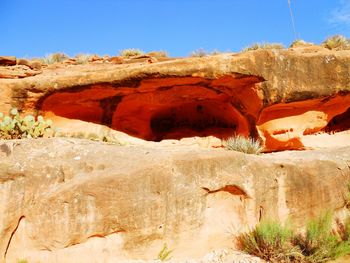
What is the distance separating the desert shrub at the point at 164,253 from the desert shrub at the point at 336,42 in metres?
7.14

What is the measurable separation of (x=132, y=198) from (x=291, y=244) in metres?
2.41

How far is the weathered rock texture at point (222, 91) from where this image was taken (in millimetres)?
6957

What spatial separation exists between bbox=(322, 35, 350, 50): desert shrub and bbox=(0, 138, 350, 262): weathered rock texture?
514 cm

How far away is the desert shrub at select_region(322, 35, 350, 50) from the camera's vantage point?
30.2ft

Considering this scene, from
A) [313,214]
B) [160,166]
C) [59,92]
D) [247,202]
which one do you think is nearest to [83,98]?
[59,92]

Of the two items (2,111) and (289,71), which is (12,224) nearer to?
(2,111)

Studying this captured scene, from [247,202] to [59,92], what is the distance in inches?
177

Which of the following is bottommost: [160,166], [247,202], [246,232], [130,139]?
[246,232]

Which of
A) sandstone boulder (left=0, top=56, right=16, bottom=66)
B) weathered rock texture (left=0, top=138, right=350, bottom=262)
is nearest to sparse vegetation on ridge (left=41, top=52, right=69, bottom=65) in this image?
sandstone boulder (left=0, top=56, right=16, bottom=66)

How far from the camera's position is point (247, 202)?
5.12 metres

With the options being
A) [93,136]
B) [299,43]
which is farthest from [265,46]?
[93,136]

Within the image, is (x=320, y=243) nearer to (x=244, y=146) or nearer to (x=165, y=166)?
(x=244, y=146)

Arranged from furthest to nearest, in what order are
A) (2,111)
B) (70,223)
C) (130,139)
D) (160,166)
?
(130,139) → (2,111) → (160,166) → (70,223)

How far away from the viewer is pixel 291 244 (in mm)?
4965
